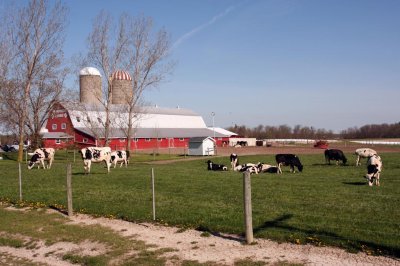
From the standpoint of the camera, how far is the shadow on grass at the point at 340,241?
301 inches

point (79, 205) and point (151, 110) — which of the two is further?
point (151, 110)

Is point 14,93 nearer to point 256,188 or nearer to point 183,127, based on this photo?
point 256,188

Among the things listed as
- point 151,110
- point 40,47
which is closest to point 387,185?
point 40,47

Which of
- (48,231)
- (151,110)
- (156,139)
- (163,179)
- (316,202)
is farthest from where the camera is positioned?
(151,110)

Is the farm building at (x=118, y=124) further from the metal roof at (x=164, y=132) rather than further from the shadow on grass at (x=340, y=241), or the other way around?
the shadow on grass at (x=340, y=241)

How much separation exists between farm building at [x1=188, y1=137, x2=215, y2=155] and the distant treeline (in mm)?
79682

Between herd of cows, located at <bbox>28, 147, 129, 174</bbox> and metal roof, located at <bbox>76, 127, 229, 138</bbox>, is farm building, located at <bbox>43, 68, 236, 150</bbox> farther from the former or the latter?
herd of cows, located at <bbox>28, 147, 129, 174</bbox>

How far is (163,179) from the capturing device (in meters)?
19.9

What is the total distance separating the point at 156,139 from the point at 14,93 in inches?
1328

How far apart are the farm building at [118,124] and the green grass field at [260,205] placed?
1119 inches

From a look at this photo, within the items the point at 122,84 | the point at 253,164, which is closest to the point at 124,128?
the point at 122,84

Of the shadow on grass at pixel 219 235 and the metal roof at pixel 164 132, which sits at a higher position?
the metal roof at pixel 164 132

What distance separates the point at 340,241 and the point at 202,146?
148ft

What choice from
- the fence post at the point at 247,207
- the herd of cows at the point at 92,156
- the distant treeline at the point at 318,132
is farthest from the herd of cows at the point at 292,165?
the distant treeline at the point at 318,132
